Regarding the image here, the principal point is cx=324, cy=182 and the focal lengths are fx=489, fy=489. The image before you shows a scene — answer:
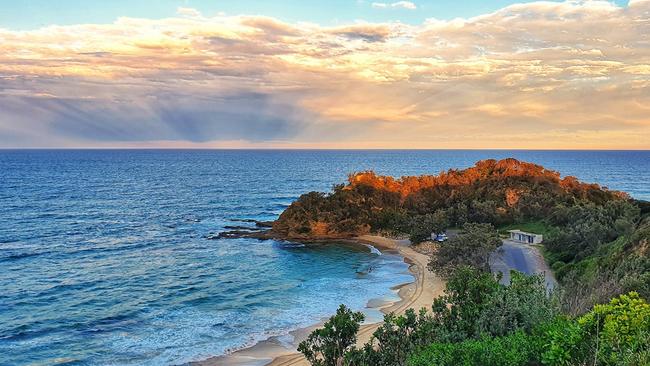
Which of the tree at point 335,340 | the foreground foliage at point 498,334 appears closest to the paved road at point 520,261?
the foreground foliage at point 498,334

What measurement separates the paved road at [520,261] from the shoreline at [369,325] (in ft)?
18.7

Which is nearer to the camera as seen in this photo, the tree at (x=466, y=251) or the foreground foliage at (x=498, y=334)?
the foreground foliage at (x=498, y=334)

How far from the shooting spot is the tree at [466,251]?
43562 mm

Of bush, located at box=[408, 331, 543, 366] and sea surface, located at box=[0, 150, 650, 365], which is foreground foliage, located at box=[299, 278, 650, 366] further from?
sea surface, located at box=[0, 150, 650, 365]

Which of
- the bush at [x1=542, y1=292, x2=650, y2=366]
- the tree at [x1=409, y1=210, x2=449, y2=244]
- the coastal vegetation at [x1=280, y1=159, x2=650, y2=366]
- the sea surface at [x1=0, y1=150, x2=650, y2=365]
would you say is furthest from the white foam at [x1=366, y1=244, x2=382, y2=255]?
the bush at [x1=542, y1=292, x2=650, y2=366]

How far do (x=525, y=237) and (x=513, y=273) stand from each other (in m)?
33.6

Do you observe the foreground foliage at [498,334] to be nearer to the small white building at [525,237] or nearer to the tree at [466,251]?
the tree at [466,251]

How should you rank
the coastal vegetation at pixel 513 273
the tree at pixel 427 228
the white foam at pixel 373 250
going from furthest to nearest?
the tree at pixel 427 228 → the white foam at pixel 373 250 → the coastal vegetation at pixel 513 273

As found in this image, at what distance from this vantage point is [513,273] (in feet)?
84.8

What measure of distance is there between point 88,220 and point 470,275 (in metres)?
70.7

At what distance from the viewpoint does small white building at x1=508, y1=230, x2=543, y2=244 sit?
182 feet

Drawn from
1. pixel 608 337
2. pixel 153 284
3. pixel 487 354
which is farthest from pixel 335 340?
pixel 153 284

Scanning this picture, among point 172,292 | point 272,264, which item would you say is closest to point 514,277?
point 172,292

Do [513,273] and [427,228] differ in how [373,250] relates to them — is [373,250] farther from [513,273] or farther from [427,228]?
[513,273]
